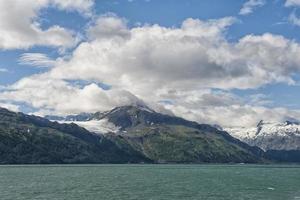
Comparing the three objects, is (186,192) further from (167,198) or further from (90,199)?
(90,199)

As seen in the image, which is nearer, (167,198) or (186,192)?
(167,198)

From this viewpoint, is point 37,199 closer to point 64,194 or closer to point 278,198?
point 64,194

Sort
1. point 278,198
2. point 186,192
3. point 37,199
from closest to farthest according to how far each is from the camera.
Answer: point 37,199 < point 278,198 < point 186,192

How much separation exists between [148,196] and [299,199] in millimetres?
49703

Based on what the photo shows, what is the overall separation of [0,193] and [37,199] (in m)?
27.2

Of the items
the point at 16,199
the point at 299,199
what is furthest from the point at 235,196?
the point at 16,199

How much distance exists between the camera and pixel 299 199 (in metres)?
155

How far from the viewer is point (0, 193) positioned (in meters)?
168

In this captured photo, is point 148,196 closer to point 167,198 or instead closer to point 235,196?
point 167,198

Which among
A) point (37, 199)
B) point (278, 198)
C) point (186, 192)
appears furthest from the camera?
point (186, 192)

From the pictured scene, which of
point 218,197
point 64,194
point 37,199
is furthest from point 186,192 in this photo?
point 37,199

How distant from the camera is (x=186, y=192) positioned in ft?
579

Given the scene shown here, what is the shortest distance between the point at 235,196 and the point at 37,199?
66179mm

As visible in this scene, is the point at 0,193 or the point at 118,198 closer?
the point at 118,198
